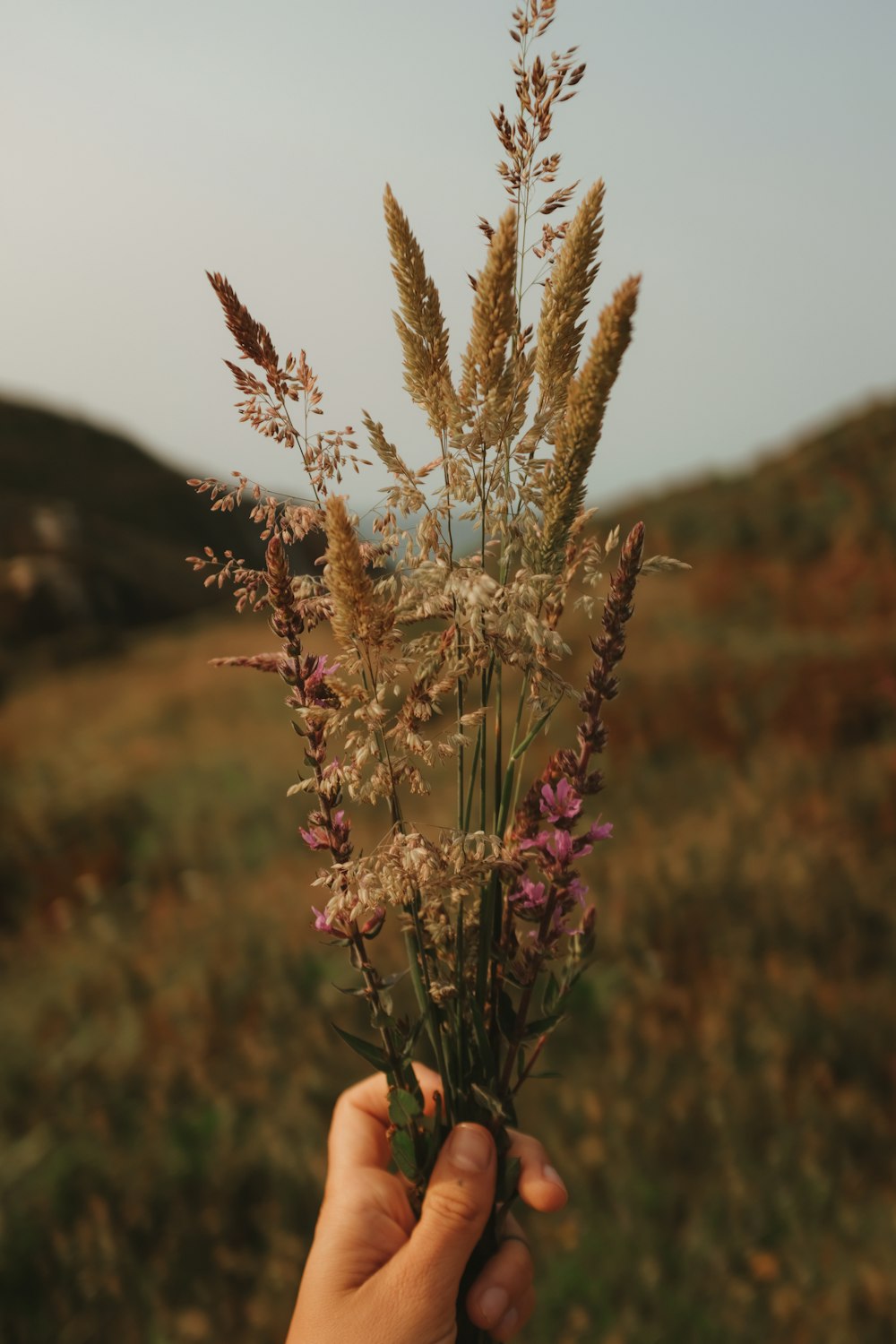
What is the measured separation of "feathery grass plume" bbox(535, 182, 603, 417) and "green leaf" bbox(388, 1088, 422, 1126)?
43.9 inches

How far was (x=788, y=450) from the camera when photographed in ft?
48.8

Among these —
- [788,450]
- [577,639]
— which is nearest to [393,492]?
[577,639]

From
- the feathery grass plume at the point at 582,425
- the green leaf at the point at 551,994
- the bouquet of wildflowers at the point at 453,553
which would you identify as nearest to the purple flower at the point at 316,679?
the bouquet of wildflowers at the point at 453,553

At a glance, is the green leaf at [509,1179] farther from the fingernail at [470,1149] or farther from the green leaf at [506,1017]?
the green leaf at [506,1017]

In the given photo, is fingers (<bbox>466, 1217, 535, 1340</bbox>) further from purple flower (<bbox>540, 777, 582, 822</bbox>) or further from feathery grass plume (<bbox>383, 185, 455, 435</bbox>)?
feathery grass plume (<bbox>383, 185, 455, 435</bbox>)

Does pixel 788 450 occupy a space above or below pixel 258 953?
above

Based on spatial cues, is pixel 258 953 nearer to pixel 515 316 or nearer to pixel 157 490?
pixel 515 316

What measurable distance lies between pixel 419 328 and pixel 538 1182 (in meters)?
1.47

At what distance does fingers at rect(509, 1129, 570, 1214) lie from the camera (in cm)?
170

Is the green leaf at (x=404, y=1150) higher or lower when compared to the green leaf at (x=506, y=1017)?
lower

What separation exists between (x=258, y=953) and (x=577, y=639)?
5456 millimetres

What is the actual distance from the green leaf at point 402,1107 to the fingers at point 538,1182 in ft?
0.84

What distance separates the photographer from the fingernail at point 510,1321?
5.53ft

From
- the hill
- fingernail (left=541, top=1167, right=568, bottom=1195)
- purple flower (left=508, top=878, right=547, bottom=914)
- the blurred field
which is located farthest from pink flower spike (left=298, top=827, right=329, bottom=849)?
the hill
